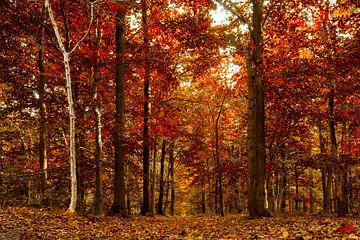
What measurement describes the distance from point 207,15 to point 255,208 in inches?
321

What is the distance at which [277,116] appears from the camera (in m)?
19.0

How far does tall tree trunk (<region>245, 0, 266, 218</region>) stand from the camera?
1135 centimetres

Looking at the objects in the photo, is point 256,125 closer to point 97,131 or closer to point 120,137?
point 120,137

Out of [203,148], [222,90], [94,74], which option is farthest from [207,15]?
[203,148]

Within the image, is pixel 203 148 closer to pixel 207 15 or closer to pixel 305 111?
pixel 305 111

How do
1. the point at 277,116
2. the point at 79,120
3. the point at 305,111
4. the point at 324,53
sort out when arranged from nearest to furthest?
the point at 324,53 < the point at 305,111 < the point at 79,120 < the point at 277,116

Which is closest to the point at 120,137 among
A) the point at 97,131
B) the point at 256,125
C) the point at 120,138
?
the point at 120,138

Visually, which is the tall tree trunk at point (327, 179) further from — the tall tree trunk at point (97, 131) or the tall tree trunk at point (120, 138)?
the tall tree trunk at point (97, 131)

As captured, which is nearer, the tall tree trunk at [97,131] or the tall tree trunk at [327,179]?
the tall tree trunk at [97,131]

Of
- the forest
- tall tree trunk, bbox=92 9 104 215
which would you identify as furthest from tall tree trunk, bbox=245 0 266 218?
tall tree trunk, bbox=92 9 104 215

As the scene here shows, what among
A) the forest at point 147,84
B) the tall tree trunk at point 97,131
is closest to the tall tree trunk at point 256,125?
the forest at point 147,84

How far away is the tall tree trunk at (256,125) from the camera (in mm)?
11352

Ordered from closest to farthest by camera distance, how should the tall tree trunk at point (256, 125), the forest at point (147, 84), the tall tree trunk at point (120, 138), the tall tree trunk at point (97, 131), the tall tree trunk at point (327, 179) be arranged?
the forest at point (147, 84), the tall tree trunk at point (256, 125), the tall tree trunk at point (97, 131), the tall tree trunk at point (120, 138), the tall tree trunk at point (327, 179)

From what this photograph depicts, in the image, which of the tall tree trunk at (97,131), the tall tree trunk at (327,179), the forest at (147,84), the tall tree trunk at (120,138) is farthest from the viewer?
the tall tree trunk at (327,179)
